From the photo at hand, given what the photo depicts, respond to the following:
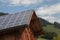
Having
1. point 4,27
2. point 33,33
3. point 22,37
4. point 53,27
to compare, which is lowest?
point 53,27

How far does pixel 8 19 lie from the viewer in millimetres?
12734

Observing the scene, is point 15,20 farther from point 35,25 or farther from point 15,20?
point 35,25

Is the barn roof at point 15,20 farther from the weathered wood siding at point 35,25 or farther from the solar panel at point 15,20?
the weathered wood siding at point 35,25

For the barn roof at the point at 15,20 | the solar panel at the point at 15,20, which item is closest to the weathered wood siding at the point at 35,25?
the barn roof at the point at 15,20

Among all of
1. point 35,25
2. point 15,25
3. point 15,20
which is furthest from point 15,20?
point 35,25

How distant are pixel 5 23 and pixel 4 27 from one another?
56 centimetres

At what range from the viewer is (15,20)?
12242mm

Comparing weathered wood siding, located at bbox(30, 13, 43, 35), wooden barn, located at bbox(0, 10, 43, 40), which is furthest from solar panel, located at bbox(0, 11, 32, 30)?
weathered wood siding, located at bbox(30, 13, 43, 35)

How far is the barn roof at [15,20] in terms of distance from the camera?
11.8 m

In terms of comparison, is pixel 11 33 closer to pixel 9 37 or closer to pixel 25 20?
pixel 9 37

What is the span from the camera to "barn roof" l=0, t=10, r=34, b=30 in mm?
11766

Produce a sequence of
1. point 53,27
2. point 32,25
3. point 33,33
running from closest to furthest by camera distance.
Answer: point 32,25
point 33,33
point 53,27

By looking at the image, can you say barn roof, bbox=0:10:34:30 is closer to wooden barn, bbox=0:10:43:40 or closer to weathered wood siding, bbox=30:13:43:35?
wooden barn, bbox=0:10:43:40

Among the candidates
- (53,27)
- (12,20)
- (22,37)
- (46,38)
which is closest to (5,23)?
(12,20)
